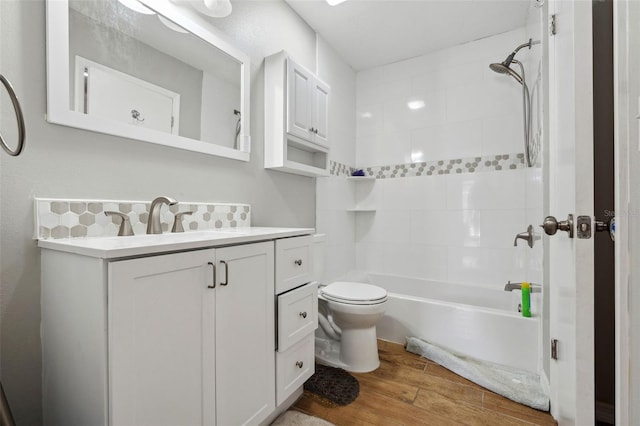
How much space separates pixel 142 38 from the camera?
4.11ft

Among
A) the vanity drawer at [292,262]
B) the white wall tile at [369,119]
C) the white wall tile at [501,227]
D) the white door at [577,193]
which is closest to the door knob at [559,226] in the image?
the white door at [577,193]

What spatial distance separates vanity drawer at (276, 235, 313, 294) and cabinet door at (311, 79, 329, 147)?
0.95 meters

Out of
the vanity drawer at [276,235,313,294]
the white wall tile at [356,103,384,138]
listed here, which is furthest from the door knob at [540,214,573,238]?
the white wall tile at [356,103,384,138]

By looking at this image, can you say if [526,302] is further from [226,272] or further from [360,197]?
[226,272]

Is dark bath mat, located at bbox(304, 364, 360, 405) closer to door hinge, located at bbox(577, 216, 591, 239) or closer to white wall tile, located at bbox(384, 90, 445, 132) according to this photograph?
door hinge, located at bbox(577, 216, 591, 239)

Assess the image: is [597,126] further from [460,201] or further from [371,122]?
[371,122]

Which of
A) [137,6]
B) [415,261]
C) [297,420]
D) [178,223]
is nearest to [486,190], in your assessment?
[415,261]

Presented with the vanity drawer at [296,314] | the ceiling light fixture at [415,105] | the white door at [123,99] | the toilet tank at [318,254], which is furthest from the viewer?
the ceiling light fixture at [415,105]

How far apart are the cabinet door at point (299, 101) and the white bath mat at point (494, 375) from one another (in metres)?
1.69

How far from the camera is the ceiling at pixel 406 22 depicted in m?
2.11

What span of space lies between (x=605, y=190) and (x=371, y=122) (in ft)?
7.18

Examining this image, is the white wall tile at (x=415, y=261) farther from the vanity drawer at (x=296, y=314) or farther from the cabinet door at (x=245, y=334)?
the cabinet door at (x=245, y=334)

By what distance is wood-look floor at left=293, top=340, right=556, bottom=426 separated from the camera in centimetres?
135

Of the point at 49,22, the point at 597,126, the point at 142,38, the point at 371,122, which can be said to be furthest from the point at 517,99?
the point at 49,22
